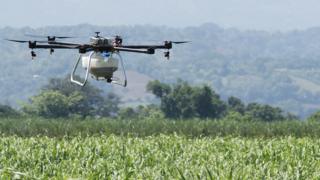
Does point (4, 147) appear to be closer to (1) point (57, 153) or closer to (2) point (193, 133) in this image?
(1) point (57, 153)

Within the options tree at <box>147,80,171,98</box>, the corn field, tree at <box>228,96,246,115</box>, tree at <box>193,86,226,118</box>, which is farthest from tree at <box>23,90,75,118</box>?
the corn field

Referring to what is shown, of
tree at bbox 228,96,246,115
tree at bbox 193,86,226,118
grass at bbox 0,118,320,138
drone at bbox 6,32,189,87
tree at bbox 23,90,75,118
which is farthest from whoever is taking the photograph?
tree at bbox 228,96,246,115

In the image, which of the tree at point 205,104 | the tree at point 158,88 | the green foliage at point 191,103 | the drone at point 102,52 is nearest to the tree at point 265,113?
A: the tree at point 205,104

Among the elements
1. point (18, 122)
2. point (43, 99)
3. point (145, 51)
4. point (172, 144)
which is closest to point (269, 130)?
point (18, 122)

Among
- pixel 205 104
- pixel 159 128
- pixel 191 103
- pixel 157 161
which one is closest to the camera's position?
pixel 157 161

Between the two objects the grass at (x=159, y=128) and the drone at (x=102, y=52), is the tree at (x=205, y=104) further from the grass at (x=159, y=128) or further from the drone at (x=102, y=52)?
the drone at (x=102, y=52)

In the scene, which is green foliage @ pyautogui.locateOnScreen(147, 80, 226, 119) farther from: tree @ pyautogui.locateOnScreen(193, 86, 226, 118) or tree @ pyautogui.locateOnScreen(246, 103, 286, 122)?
tree @ pyautogui.locateOnScreen(246, 103, 286, 122)

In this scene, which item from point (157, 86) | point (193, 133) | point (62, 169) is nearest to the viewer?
point (62, 169)

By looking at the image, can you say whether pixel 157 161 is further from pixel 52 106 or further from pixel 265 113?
pixel 52 106

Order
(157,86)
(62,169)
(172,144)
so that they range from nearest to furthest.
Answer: (62,169) → (172,144) → (157,86)

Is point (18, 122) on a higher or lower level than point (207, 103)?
higher

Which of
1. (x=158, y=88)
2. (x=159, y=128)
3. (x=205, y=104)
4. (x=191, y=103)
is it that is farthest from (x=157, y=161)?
(x=158, y=88)
